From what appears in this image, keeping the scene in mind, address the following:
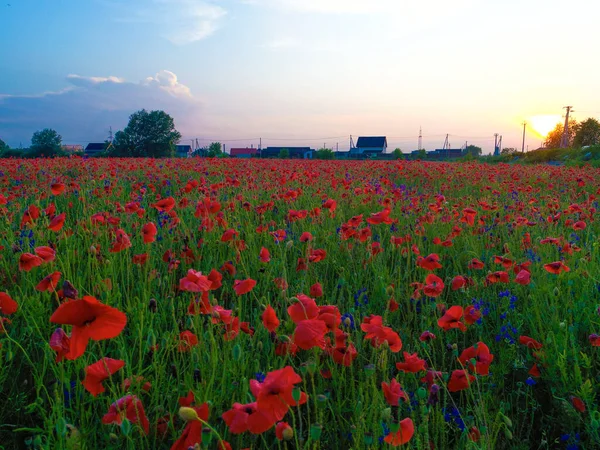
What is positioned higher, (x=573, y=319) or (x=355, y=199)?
(x=355, y=199)

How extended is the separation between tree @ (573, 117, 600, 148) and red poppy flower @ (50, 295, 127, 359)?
45.2 meters

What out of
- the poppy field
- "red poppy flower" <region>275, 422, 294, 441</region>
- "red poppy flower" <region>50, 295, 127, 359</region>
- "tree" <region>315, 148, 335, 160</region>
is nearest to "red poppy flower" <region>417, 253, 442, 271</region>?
the poppy field

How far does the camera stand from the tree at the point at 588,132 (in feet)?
128

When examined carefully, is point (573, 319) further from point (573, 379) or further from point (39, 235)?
point (39, 235)

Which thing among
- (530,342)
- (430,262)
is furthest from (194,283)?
(530,342)

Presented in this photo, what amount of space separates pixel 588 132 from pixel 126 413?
47.9 m

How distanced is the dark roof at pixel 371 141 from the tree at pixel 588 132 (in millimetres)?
29612

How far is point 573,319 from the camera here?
217 centimetres

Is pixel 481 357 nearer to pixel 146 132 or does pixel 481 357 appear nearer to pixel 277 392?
pixel 277 392

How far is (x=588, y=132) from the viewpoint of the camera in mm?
40156

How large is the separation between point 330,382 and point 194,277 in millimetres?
692

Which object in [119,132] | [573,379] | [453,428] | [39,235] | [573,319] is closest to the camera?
[453,428]

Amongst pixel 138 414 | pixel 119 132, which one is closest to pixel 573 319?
pixel 138 414

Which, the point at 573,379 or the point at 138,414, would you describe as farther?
the point at 573,379
